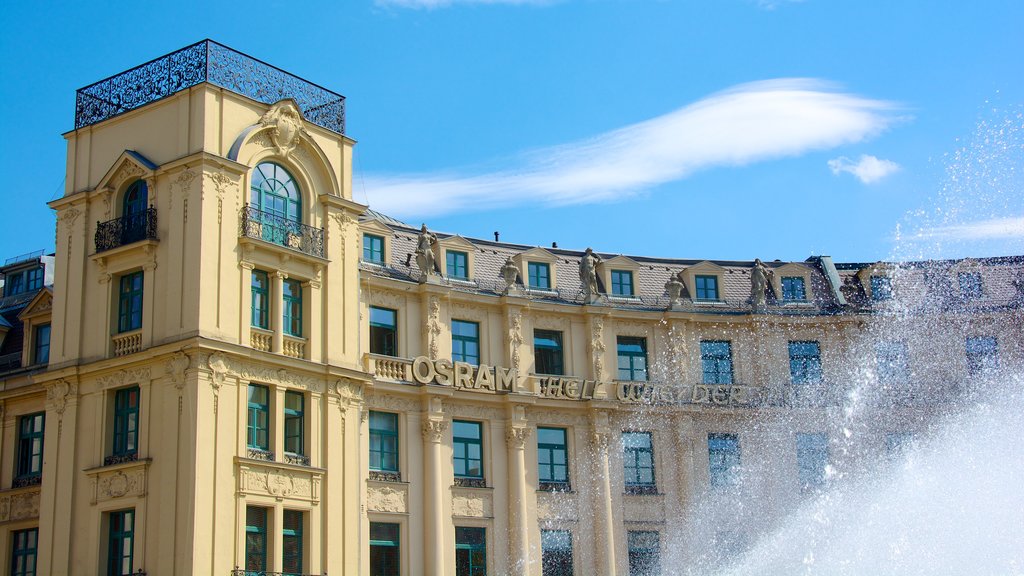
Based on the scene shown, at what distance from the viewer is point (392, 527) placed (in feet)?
135

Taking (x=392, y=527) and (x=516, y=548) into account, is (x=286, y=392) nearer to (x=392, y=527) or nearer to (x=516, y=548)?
(x=392, y=527)

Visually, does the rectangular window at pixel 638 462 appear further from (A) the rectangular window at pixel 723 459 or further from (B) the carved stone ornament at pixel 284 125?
(B) the carved stone ornament at pixel 284 125

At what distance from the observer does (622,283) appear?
49.5 metres

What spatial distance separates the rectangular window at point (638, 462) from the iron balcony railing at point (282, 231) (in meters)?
14.6

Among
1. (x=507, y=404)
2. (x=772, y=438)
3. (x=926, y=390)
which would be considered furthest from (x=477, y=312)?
(x=926, y=390)

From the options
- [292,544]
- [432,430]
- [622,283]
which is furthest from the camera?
[622,283]

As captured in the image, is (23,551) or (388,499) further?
(388,499)

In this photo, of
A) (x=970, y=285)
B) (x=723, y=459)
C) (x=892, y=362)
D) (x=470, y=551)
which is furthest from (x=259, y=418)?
(x=970, y=285)

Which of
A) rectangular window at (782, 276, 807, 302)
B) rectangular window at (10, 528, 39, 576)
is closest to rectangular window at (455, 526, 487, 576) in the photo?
rectangular window at (10, 528, 39, 576)

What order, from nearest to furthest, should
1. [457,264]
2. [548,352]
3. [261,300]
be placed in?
1. [261,300]
2. [457,264]
3. [548,352]

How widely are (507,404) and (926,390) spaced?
16.3 metres

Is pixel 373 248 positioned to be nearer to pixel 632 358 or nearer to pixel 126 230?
pixel 126 230

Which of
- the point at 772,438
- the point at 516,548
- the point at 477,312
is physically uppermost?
the point at 477,312

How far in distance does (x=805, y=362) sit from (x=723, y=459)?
521 cm
